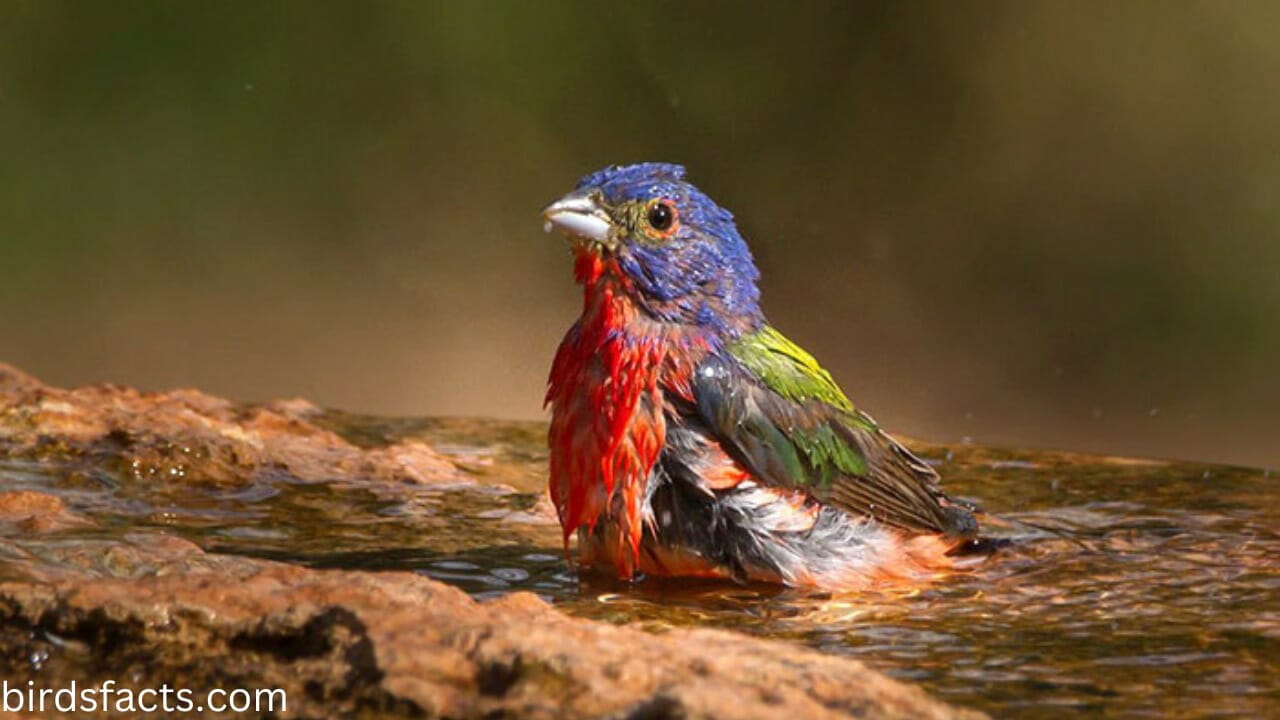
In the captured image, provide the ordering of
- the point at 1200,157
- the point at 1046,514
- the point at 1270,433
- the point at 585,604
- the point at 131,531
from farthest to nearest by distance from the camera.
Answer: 1. the point at 1200,157
2. the point at 1270,433
3. the point at 1046,514
4. the point at 131,531
5. the point at 585,604

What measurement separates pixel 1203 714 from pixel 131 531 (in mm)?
2445

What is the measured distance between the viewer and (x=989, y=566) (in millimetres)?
4410

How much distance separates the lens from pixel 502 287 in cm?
1216

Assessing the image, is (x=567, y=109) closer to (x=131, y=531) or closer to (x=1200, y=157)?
(x=1200, y=157)

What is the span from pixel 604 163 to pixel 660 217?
7.53m

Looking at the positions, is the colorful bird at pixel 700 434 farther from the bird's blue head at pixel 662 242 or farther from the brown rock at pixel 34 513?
the brown rock at pixel 34 513

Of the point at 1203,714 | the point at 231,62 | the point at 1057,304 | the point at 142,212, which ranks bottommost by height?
the point at 1203,714

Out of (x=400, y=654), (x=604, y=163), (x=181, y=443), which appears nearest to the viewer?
(x=400, y=654)

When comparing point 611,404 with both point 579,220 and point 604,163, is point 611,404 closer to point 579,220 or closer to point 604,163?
point 579,220

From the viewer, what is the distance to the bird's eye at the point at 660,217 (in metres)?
4.46

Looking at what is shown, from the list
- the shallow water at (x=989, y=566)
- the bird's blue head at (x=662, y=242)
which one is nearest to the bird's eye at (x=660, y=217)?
the bird's blue head at (x=662, y=242)

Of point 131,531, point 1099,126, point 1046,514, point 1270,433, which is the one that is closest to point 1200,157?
point 1099,126

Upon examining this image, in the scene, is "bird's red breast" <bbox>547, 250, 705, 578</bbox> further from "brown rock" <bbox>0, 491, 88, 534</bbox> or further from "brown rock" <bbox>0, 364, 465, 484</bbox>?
"brown rock" <bbox>0, 491, 88, 534</bbox>

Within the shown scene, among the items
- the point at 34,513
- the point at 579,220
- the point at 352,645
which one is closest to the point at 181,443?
the point at 34,513
